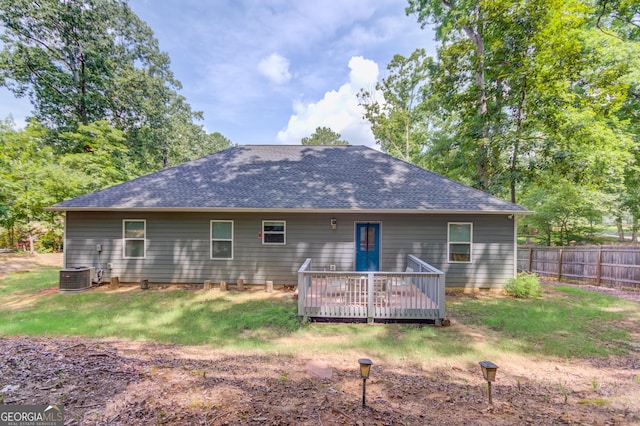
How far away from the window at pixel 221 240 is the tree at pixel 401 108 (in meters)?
15.3

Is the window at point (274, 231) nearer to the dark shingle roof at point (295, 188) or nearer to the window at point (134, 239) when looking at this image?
the dark shingle roof at point (295, 188)

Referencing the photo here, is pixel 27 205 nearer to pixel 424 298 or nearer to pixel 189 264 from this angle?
pixel 189 264

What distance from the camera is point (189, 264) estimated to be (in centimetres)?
864

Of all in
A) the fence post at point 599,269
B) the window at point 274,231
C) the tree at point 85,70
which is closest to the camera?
the window at point 274,231

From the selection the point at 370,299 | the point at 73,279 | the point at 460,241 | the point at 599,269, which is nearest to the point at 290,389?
the point at 370,299

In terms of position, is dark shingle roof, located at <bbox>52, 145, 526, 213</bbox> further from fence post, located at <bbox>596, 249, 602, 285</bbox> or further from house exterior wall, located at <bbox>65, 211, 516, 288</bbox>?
fence post, located at <bbox>596, 249, 602, 285</bbox>

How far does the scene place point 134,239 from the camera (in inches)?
340

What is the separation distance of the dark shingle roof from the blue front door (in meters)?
0.86

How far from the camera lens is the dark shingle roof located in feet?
26.5

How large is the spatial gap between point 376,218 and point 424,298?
3114 millimetres

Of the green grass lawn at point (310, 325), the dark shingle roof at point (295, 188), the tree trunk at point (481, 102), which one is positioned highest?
the tree trunk at point (481, 102)

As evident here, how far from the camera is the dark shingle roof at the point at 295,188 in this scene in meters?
8.07

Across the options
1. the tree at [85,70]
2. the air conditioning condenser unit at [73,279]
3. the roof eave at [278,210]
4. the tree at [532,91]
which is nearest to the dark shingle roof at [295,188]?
the roof eave at [278,210]

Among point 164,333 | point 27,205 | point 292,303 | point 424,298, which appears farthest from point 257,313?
point 27,205
